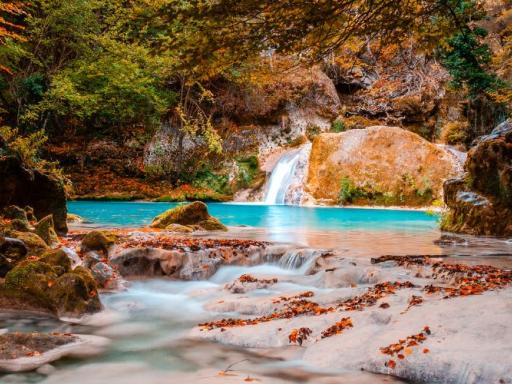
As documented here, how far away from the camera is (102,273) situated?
648 cm

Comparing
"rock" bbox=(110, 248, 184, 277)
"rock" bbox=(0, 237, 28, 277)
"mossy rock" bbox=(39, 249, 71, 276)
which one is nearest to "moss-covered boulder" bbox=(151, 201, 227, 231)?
"rock" bbox=(110, 248, 184, 277)

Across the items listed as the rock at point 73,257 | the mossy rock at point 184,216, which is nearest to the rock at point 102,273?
the rock at point 73,257

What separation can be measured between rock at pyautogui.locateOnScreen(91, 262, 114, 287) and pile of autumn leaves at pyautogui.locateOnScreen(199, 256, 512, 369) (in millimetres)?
2234

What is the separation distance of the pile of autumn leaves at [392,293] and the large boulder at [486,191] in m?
4.61

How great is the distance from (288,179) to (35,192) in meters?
14.8

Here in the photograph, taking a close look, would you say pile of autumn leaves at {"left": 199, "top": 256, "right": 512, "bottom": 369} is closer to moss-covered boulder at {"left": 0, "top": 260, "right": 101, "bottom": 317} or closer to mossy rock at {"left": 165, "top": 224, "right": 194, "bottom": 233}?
moss-covered boulder at {"left": 0, "top": 260, "right": 101, "bottom": 317}

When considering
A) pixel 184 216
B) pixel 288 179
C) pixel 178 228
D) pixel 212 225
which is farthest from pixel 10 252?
pixel 288 179

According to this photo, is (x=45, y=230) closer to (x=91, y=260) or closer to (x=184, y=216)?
(x=91, y=260)

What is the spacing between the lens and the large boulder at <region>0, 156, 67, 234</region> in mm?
8844

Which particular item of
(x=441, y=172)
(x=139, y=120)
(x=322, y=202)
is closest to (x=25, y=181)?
(x=322, y=202)

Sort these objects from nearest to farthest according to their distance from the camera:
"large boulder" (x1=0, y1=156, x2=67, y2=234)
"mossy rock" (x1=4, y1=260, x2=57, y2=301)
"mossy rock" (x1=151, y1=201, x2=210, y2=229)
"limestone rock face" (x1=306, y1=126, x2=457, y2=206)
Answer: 1. "mossy rock" (x1=4, y1=260, x2=57, y2=301)
2. "large boulder" (x1=0, y1=156, x2=67, y2=234)
3. "mossy rock" (x1=151, y1=201, x2=210, y2=229)
4. "limestone rock face" (x1=306, y1=126, x2=457, y2=206)

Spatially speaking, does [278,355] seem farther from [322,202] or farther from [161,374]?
[322,202]

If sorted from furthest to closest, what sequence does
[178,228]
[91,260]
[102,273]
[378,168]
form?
1. [378,168]
2. [178,228]
3. [91,260]
4. [102,273]

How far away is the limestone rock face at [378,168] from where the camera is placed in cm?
2022
